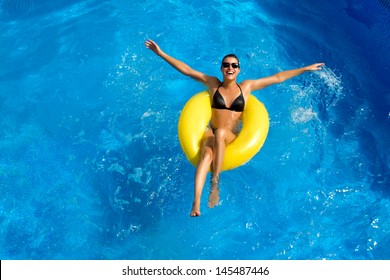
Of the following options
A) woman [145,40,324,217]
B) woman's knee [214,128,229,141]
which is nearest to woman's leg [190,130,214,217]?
woman [145,40,324,217]

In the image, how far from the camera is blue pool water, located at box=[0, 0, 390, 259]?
17.8 feet

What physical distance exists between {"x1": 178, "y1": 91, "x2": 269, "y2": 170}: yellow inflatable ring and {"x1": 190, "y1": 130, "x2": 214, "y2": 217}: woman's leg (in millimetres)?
94

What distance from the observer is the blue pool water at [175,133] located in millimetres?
5418

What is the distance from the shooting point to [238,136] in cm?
511

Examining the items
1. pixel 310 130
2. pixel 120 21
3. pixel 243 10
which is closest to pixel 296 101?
pixel 310 130

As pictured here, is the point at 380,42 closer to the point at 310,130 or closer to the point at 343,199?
the point at 310,130

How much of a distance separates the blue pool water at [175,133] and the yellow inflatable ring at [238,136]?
86cm

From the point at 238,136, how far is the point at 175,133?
4.18 ft

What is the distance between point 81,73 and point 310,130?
12.1ft

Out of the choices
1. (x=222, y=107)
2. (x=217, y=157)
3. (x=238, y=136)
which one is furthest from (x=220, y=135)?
(x=222, y=107)

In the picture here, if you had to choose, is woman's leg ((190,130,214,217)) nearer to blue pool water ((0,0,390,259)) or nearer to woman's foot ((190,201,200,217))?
woman's foot ((190,201,200,217))

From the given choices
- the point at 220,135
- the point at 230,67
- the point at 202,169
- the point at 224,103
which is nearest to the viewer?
the point at 202,169

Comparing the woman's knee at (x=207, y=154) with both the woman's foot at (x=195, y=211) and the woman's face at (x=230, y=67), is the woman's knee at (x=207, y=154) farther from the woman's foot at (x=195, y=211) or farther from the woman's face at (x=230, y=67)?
the woman's face at (x=230, y=67)

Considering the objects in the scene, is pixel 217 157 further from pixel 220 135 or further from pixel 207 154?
pixel 220 135
